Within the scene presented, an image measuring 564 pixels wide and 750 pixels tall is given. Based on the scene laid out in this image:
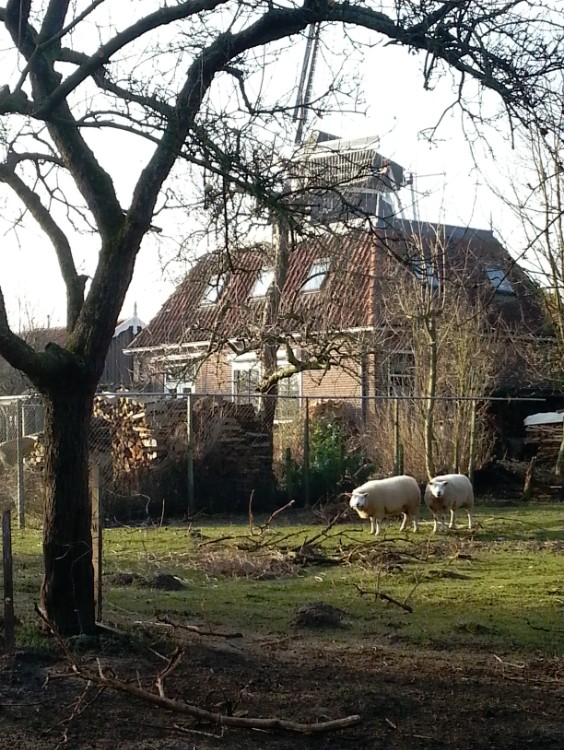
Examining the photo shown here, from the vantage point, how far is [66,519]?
707cm

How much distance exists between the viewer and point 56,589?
23.3 ft

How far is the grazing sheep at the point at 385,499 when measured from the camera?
1491cm

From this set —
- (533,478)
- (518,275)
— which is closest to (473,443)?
(533,478)

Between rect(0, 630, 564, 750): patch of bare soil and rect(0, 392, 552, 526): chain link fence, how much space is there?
932cm

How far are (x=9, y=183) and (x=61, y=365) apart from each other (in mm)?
1593

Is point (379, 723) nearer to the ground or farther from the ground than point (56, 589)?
nearer to the ground

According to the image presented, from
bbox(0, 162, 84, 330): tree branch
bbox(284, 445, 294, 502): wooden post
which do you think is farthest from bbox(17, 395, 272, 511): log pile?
bbox(0, 162, 84, 330): tree branch

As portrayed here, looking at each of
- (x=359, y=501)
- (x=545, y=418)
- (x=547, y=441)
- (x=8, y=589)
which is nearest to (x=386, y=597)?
(x=8, y=589)

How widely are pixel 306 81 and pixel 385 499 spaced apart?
323 inches

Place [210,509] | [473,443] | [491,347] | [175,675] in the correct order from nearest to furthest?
[175,675], [210,509], [473,443], [491,347]

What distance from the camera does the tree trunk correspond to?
278 inches

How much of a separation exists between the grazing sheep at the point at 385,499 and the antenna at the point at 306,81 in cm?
750

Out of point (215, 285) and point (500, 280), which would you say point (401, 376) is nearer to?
point (215, 285)

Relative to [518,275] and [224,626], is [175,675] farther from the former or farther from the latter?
[518,275]
